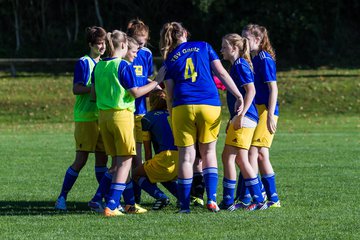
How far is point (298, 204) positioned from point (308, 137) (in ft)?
38.2

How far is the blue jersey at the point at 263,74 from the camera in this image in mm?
9562

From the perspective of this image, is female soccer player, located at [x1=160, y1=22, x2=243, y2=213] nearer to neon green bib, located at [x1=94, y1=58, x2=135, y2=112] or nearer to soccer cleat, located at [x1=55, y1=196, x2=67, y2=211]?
neon green bib, located at [x1=94, y1=58, x2=135, y2=112]

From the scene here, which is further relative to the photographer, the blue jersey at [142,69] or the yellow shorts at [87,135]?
the blue jersey at [142,69]

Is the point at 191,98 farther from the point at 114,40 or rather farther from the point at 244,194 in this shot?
the point at 244,194

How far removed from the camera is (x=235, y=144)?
9328 millimetres

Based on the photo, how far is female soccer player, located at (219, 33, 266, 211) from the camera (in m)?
9.30

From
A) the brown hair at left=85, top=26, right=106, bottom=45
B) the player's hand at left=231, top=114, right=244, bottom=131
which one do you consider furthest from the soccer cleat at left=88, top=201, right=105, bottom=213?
the brown hair at left=85, top=26, right=106, bottom=45

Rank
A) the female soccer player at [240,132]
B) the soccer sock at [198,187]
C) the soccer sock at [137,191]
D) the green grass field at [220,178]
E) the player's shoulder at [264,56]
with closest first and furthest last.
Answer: the green grass field at [220,178]
the female soccer player at [240,132]
the player's shoulder at [264,56]
the soccer sock at [198,187]
the soccer sock at [137,191]

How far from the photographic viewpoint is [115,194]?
9016 millimetres

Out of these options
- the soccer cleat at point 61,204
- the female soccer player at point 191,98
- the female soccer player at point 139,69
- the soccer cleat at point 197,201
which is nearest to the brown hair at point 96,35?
the female soccer player at point 139,69

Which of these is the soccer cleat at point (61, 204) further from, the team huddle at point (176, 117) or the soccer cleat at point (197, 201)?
the soccer cleat at point (197, 201)

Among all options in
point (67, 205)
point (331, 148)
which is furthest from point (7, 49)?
point (67, 205)

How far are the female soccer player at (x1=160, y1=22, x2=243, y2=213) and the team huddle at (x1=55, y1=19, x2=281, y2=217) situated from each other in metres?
0.01

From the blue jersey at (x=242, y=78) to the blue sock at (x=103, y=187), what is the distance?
148 centimetres
